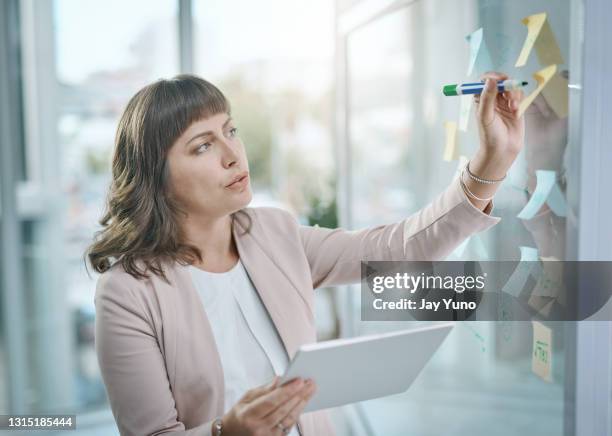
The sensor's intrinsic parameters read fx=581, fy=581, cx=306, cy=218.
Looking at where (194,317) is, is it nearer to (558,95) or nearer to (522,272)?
(522,272)

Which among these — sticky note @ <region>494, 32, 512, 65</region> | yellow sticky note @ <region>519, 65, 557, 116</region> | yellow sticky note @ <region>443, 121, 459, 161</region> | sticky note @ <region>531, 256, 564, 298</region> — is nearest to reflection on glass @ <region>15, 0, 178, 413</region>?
yellow sticky note @ <region>443, 121, 459, 161</region>

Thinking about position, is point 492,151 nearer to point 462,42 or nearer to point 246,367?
point 462,42

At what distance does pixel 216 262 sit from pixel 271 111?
145 inches

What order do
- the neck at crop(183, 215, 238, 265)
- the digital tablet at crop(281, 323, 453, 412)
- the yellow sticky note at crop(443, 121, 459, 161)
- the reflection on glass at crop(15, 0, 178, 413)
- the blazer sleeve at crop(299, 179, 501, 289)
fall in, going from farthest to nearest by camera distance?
1. the reflection on glass at crop(15, 0, 178, 413)
2. the yellow sticky note at crop(443, 121, 459, 161)
3. the neck at crop(183, 215, 238, 265)
4. the blazer sleeve at crop(299, 179, 501, 289)
5. the digital tablet at crop(281, 323, 453, 412)

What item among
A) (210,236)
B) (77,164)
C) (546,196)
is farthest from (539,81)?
(77,164)

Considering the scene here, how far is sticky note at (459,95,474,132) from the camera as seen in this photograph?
1.24 metres

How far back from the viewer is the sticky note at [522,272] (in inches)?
43.5

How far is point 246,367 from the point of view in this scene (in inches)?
42.9

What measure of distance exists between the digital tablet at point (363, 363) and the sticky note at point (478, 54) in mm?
599

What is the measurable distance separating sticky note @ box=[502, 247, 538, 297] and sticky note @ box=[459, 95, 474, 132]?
32 cm

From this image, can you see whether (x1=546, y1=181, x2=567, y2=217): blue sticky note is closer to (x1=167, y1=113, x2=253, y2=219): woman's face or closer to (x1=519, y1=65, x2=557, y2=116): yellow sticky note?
(x1=519, y1=65, x2=557, y2=116): yellow sticky note

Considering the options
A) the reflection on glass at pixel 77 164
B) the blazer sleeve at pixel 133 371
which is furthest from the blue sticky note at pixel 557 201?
the reflection on glass at pixel 77 164

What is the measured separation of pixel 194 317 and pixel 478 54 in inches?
31.2

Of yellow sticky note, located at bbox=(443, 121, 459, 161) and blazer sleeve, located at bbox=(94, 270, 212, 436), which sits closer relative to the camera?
blazer sleeve, located at bbox=(94, 270, 212, 436)
